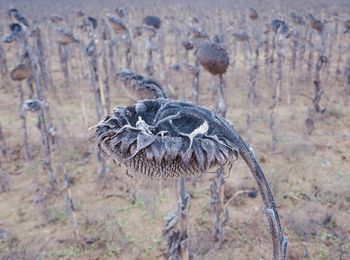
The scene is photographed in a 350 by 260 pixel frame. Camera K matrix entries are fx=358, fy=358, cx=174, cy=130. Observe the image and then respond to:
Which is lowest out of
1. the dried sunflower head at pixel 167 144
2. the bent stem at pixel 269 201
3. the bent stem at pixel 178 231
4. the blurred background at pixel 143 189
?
the blurred background at pixel 143 189

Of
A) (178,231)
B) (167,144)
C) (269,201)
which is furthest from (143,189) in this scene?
(167,144)

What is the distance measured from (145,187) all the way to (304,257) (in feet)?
7.39

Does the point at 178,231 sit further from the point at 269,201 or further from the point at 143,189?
the point at 143,189

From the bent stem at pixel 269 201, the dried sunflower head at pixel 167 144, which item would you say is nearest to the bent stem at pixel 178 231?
the bent stem at pixel 269 201

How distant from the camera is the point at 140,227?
4285 mm

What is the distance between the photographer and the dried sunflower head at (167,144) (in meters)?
1.23

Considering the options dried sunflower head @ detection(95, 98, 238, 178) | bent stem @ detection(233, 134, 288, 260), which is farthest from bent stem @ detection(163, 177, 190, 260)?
dried sunflower head @ detection(95, 98, 238, 178)

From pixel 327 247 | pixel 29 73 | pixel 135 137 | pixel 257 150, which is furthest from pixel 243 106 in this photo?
pixel 135 137

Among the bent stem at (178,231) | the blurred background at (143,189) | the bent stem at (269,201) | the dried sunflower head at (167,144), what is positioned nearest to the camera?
the dried sunflower head at (167,144)

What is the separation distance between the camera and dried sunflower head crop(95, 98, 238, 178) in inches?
48.3

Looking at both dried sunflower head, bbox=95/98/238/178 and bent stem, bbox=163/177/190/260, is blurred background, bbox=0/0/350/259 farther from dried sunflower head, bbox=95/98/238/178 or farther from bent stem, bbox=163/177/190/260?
dried sunflower head, bbox=95/98/238/178

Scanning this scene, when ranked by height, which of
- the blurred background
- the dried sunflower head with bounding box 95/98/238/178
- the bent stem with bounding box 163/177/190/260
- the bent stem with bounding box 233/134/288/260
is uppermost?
the dried sunflower head with bounding box 95/98/238/178

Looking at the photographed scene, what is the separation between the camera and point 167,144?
1.23 m

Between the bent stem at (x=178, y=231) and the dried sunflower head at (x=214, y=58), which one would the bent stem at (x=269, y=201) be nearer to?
the bent stem at (x=178, y=231)
